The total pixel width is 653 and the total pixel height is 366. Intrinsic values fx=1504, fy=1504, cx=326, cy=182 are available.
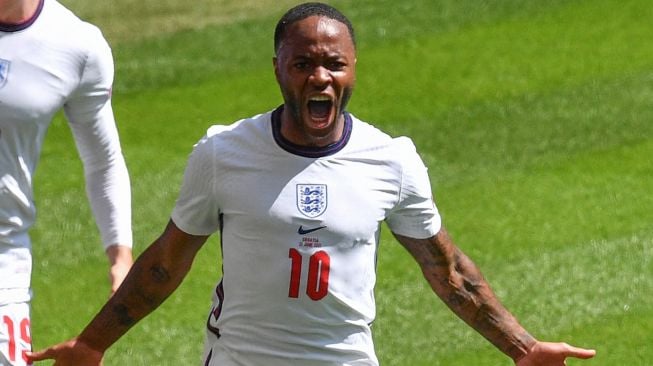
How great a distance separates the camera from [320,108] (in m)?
4.51

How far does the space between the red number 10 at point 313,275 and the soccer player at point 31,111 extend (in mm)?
947

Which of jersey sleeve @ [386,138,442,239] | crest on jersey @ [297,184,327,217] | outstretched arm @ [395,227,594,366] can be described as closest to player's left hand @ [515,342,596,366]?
outstretched arm @ [395,227,594,366]

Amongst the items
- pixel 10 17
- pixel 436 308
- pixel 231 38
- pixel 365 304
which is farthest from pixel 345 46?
pixel 231 38

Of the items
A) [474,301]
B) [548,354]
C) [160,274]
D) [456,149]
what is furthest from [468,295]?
[456,149]

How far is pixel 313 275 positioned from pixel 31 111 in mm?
1111

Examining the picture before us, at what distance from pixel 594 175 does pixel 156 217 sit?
294cm

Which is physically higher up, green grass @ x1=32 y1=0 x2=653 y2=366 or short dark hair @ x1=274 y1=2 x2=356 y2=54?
short dark hair @ x1=274 y1=2 x2=356 y2=54

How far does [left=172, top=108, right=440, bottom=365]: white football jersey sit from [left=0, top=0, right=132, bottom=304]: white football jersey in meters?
0.61

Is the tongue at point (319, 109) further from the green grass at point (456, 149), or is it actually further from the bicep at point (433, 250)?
the green grass at point (456, 149)

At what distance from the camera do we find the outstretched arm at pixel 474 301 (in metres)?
4.91

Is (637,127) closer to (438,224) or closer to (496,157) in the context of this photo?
(496,157)

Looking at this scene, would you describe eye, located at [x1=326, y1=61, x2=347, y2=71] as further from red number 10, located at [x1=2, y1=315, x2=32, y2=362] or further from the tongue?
red number 10, located at [x1=2, y1=315, x2=32, y2=362]

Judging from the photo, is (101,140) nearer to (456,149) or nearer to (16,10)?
(16,10)

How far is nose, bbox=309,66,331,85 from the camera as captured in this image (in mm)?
4445
